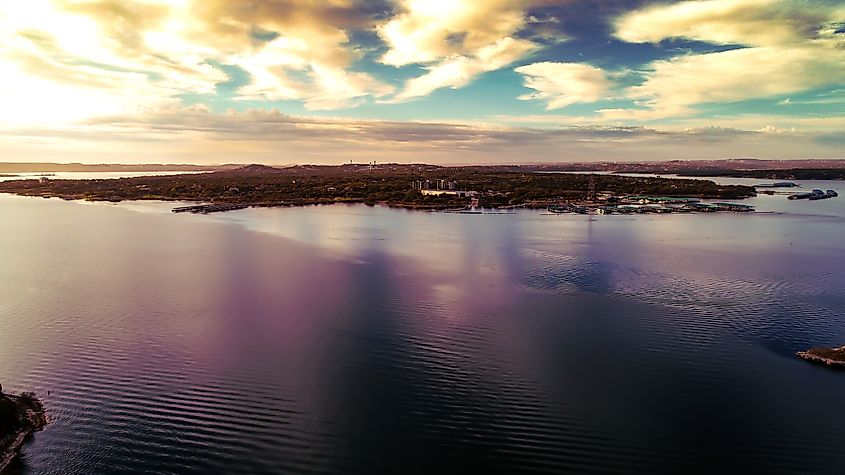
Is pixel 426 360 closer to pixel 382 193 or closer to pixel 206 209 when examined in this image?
pixel 206 209

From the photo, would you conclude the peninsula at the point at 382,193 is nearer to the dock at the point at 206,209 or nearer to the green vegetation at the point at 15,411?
the dock at the point at 206,209

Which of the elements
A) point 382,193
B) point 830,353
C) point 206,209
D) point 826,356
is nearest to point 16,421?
point 826,356

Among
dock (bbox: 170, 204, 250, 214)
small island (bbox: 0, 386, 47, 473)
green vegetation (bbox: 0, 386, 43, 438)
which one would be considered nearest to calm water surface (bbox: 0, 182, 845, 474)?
small island (bbox: 0, 386, 47, 473)

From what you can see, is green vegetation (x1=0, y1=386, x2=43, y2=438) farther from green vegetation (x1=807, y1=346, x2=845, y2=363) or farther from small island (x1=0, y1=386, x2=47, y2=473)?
green vegetation (x1=807, y1=346, x2=845, y2=363)

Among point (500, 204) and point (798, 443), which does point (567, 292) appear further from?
point (500, 204)

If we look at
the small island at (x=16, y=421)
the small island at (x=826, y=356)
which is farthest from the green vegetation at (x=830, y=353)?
the small island at (x=16, y=421)

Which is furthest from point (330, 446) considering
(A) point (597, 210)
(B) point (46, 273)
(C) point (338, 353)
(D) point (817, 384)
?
(A) point (597, 210)
